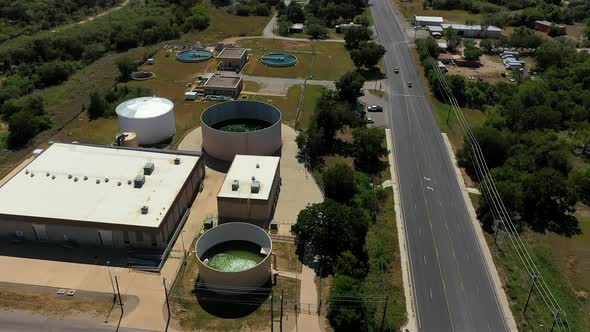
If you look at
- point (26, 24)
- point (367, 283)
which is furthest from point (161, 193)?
point (26, 24)

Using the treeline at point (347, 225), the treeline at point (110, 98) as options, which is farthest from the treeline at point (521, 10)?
the treeline at point (110, 98)

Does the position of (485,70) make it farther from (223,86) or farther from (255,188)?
(255,188)

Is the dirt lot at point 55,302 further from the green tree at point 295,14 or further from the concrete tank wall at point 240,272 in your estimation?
the green tree at point 295,14

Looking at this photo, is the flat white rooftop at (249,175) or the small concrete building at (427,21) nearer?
the flat white rooftop at (249,175)

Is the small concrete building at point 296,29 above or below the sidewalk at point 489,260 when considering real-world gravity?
above

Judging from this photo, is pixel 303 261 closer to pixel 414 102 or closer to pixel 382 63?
pixel 414 102

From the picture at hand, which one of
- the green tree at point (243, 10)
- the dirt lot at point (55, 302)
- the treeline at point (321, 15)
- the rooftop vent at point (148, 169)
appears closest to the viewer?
the dirt lot at point (55, 302)

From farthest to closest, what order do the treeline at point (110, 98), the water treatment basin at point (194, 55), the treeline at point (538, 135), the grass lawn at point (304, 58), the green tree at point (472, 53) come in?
the green tree at point (472, 53), the water treatment basin at point (194, 55), the grass lawn at point (304, 58), the treeline at point (110, 98), the treeline at point (538, 135)
